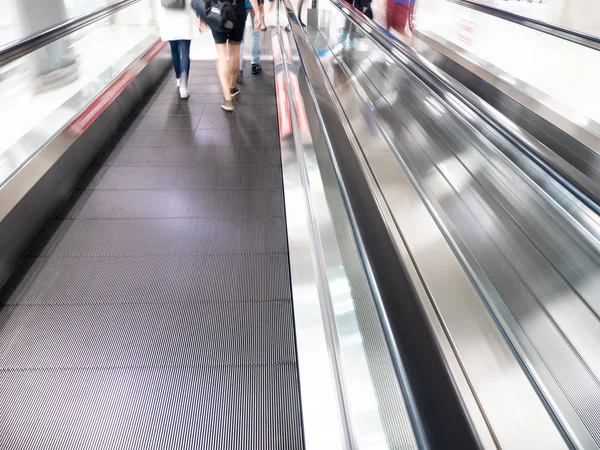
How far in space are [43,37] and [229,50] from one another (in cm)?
192

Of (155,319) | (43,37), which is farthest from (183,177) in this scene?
Result: (155,319)

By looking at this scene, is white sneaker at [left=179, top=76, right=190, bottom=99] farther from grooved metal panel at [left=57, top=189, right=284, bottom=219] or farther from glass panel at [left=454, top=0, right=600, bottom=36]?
glass panel at [left=454, top=0, right=600, bottom=36]

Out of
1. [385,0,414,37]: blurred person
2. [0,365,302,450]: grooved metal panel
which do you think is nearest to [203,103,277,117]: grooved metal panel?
[0,365,302,450]: grooved metal panel

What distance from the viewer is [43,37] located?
9.46 ft

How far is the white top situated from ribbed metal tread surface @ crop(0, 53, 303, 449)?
1.93 meters

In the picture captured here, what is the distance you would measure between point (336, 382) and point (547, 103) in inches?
165

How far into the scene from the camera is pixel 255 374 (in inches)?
68.2

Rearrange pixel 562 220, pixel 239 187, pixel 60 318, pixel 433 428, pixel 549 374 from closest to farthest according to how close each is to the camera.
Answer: pixel 433 428 < pixel 549 374 < pixel 60 318 < pixel 562 220 < pixel 239 187

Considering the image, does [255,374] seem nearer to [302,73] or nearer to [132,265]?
[132,265]

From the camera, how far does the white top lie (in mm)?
4316

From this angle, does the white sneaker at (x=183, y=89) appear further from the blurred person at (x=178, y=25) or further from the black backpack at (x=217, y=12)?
the black backpack at (x=217, y=12)

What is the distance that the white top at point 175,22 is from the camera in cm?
432

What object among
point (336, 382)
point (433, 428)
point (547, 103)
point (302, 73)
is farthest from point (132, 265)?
point (547, 103)

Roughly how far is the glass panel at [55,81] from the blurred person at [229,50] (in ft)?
3.78
